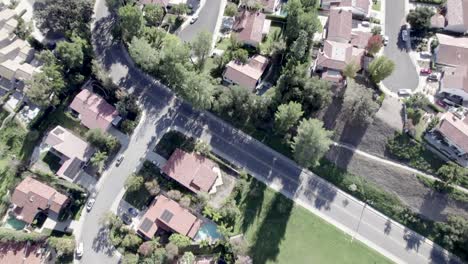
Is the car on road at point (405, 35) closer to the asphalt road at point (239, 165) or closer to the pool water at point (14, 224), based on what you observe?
the asphalt road at point (239, 165)

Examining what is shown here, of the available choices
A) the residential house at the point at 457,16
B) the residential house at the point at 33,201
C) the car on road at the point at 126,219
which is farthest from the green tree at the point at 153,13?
the residential house at the point at 457,16

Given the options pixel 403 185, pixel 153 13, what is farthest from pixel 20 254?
pixel 403 185

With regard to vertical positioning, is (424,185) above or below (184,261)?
above

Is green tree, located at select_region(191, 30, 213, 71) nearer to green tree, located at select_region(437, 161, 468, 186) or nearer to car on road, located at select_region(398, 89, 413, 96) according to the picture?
car on road, located at select_region(398, 89, 413, 96)

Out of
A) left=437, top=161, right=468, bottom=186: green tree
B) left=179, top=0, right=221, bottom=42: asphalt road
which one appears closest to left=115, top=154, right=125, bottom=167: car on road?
left=179, top=0, right=221, bottom=42: asphalt road

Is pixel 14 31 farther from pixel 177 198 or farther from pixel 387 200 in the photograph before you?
pixel 387 200

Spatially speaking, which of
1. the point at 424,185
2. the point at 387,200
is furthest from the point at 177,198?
the point at 424,185
